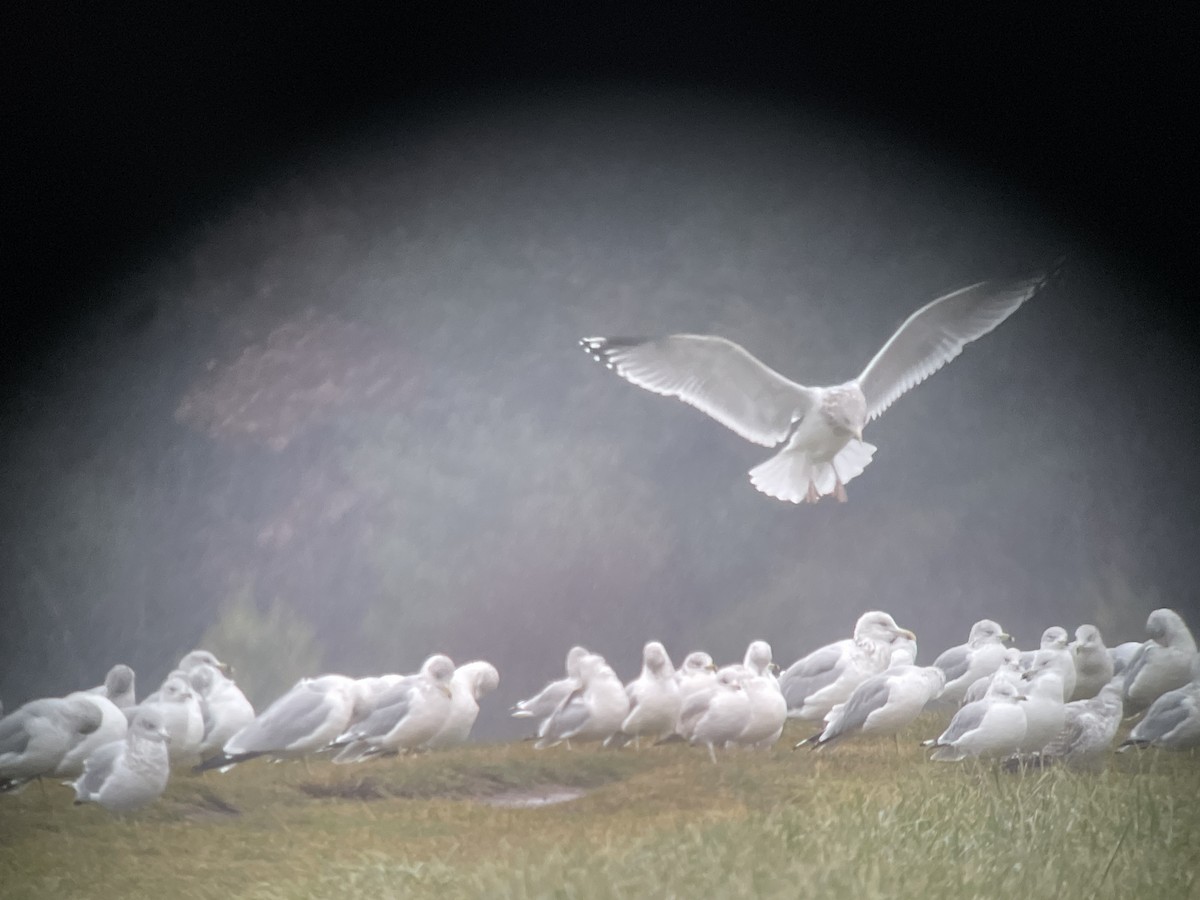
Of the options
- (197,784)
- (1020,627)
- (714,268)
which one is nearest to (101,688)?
(197,784)

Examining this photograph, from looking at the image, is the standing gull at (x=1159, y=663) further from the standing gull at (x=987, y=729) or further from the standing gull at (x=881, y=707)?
the standing gull at (x=881, y=707)

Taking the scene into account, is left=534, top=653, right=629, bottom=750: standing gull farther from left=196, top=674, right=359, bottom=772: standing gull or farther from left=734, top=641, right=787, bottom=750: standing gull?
left=196, top=674, right=359, bottom=772: standing gull

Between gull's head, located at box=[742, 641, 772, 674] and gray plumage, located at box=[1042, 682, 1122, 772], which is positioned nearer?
gray plumage, located at box=[1042, 682, 1122, 772]

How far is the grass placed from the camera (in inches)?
89.8

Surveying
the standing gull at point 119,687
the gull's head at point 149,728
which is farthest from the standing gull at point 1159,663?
the standing gull at point 119,687

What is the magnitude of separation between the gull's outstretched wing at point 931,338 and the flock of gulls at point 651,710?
53cm

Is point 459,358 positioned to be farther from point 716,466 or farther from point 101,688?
point 101,688

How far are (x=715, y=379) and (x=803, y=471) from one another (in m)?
0.30

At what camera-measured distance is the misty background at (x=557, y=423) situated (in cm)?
264

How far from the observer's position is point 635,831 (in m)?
2.39

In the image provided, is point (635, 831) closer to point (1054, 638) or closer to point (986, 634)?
point (986, 634)

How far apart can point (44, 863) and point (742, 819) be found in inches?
56.3

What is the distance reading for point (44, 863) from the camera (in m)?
2.43

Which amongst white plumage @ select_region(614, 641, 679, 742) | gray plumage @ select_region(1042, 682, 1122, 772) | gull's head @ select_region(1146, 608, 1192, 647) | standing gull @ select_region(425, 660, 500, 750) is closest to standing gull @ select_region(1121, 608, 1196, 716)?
gull's head @ select_region(1146, 608, 1192, 647)
